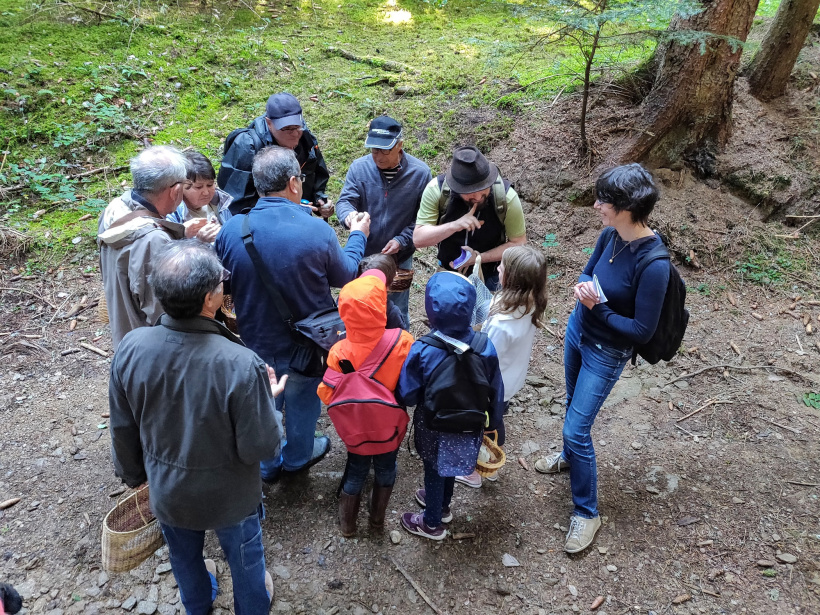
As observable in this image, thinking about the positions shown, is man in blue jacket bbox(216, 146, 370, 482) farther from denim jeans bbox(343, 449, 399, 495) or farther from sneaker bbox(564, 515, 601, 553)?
sneaker bbox(564, 515, 601, 553)

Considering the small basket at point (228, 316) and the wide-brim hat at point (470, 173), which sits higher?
the wide-brim hat at point (470, 173)

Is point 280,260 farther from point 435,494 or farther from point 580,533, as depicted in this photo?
point 580,533

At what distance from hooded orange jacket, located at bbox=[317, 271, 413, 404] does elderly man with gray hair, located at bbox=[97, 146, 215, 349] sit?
1080 millimetres

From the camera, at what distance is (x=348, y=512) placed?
3.41 metres

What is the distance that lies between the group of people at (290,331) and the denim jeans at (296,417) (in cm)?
1

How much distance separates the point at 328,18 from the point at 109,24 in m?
4.19

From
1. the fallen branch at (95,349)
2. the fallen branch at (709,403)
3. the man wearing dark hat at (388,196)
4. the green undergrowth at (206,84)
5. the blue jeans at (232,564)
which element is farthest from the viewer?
the green undergrowth at (206,84)

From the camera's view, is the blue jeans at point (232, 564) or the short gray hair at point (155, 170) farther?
the short gray hair at point (155, 170)

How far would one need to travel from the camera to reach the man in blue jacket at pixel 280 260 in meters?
2.96

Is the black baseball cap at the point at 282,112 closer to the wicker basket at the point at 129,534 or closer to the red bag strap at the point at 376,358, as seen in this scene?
the red bag strap at the point at 376,358

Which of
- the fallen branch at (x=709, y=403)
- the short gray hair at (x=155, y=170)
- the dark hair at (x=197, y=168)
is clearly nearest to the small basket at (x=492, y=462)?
the fallen branch at (x=709, y=403)

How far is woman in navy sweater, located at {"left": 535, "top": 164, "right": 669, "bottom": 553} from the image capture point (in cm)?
291

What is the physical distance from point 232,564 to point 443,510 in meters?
1.44

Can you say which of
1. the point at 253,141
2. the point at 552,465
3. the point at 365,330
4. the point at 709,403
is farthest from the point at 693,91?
the point at 365,330
